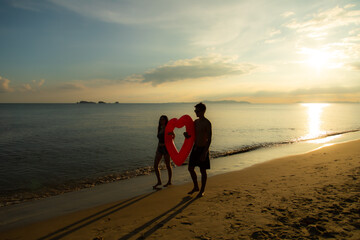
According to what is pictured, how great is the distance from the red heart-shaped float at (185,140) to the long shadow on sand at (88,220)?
1.56 metres

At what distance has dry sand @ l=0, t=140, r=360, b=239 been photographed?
3.91m

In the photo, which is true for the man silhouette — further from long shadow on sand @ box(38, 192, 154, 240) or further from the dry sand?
long shadow on sand @ box(38, 192, 154, 240)

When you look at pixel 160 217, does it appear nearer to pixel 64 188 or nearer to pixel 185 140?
pixel 185 140

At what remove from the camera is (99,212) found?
5477 millimetres

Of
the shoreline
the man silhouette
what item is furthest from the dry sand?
→ the shoreline

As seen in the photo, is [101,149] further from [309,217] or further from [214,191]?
[309,217]

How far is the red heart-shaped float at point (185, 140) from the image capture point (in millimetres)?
6092

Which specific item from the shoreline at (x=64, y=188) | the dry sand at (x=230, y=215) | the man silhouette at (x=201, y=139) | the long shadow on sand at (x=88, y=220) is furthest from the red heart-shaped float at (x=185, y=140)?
the shoreline at (x=64, y=188)

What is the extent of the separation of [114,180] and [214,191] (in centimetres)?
490

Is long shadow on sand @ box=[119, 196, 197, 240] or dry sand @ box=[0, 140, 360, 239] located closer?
dry sand @ box=[0, 140, 360, 239]

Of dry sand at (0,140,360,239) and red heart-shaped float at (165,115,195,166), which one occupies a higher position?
red heart-shaped float at (165,115,195,166)

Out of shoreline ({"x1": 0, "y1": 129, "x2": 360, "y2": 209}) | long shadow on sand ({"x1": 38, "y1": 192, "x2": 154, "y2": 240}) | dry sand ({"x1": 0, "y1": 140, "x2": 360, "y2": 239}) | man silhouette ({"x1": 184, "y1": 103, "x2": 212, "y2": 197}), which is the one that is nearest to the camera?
dry sand ({"x1": 0, "y1": 140, "x2": 360, "y2": 239})

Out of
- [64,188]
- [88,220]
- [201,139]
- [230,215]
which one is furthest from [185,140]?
[64,188]

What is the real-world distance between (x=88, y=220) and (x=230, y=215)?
318 centimetres
